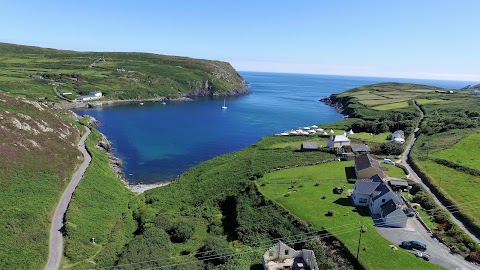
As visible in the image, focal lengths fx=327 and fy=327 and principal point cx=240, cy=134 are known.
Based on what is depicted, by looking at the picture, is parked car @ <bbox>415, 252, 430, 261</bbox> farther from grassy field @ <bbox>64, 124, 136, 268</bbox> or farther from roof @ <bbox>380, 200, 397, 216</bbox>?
grassy field @ <bbox>64, 124, 136, 268</bbox>

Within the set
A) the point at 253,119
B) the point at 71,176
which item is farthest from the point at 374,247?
the point at 253,119

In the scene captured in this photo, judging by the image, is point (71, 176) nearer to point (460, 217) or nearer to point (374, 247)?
point (374, 247)

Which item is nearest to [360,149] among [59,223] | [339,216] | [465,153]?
[465,153]

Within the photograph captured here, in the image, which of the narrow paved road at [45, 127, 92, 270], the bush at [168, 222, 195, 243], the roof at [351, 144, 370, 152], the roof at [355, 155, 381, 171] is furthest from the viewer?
the roof at [351, 144, 370, 152]

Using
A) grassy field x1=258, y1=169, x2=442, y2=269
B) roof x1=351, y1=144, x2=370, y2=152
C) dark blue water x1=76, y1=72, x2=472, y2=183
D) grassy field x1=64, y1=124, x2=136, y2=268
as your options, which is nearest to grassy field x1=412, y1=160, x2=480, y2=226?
roof x1=351, y1=144, x2=370, y2=152

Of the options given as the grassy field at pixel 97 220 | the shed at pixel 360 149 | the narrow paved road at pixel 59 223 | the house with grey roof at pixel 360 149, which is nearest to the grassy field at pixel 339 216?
the house with grey roof at pixel 360 149

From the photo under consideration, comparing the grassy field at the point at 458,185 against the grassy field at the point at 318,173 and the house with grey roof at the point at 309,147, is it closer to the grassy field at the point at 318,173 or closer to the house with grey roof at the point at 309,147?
the grassy field at the point at 318,173
